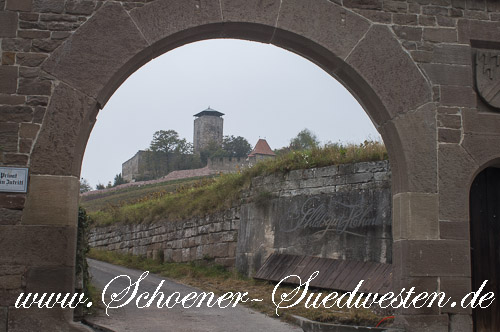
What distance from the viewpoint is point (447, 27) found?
21.3ft

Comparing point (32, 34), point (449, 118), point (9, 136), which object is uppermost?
point (32, 34)

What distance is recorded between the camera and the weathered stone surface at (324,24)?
621 centimetres

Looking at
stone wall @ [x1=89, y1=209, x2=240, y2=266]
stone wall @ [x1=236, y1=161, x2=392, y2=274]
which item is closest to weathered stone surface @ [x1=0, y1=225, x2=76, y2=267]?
stone wall @ [x1=236, y1=161, x2=392, y2=274]

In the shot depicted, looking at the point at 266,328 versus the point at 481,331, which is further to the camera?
the point at 266,328

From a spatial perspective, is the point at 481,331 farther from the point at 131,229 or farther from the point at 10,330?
the point at 131,229

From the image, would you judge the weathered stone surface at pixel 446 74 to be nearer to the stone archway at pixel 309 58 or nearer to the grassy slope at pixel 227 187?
the stone archway at pixel 309 58

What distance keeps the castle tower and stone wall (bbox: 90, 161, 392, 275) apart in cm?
6888

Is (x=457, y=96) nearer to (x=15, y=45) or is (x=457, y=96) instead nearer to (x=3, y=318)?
(x=15, y=45)

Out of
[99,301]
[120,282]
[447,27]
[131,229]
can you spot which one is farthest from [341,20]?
[131,229]

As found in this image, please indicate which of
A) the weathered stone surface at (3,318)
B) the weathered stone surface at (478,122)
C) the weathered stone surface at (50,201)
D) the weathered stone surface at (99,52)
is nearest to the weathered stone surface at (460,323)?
the weathered stone surface at (478,122)

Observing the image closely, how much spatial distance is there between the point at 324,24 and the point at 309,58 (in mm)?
452

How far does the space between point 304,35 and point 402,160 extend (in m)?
1.65

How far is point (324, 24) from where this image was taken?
20.6 feet

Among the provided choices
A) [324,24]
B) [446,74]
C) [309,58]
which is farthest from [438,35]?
[309,58]
